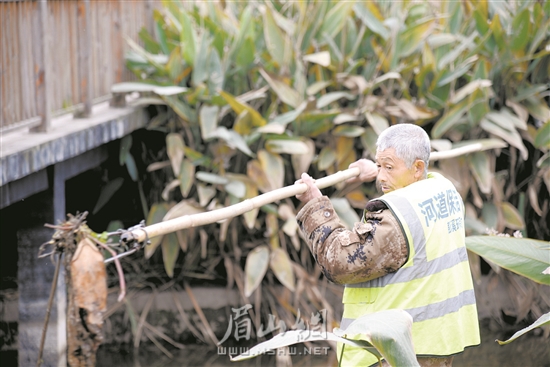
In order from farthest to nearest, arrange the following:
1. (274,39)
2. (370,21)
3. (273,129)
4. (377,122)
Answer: (370,21), (274,39), (377,122), (273,129)

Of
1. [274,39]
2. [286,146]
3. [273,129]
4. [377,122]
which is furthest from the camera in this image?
[274,39]

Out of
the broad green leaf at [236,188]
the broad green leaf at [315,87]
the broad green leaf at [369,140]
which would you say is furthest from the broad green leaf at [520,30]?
the broad green leaf at [236,188]

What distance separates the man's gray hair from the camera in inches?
99.6

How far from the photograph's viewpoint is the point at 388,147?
2.55 meters

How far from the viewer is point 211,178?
5285 millimetres

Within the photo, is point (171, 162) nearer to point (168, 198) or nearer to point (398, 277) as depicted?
point (168, 198)

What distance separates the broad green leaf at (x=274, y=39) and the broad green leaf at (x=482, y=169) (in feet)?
5.49

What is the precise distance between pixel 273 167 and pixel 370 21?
1461 millimetres

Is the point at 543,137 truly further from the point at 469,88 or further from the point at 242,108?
the point at 242,108

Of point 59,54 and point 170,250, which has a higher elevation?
point 59,54

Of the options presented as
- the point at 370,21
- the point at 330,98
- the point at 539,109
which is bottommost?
the point at 539,109

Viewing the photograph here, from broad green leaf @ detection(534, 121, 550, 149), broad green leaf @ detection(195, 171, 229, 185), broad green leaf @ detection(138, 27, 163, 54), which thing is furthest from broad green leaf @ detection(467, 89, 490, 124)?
broad green leaf @ detection(138, 27, 163, 54)

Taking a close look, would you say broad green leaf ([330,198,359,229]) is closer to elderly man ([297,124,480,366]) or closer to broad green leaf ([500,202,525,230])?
broad green leaf ([500,202,525,230])

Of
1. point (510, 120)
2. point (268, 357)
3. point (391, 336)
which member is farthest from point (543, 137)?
point (391, 336)
